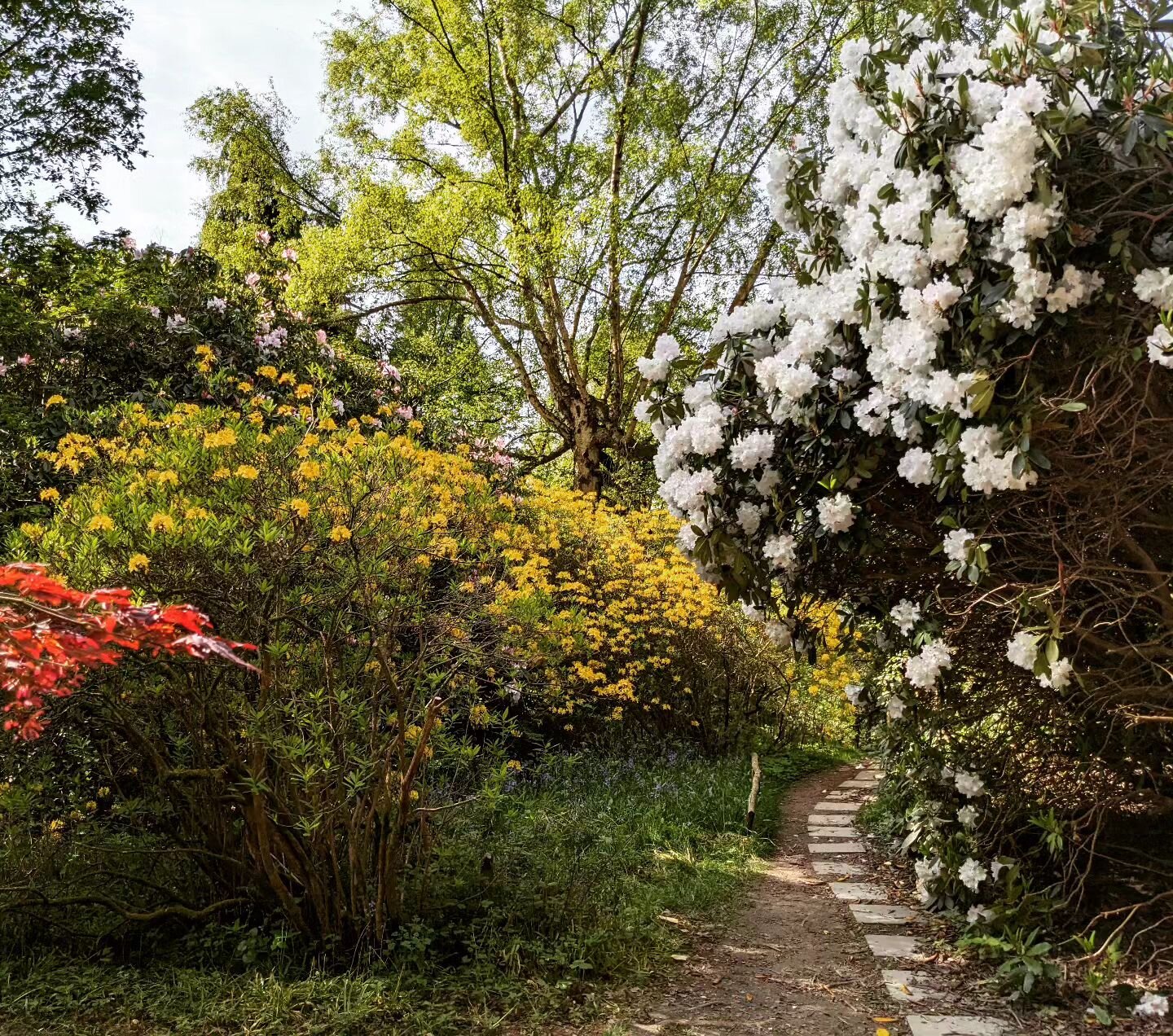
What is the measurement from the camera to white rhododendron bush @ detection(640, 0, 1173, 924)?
2.54m

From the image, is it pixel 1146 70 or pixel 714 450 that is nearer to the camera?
pixel 1146 70

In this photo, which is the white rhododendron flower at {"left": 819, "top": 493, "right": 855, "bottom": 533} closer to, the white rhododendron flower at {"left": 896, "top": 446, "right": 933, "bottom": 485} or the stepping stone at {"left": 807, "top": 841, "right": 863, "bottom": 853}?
the white rhododendron flower at {"left": 896, "top": 446, "right": 933, "bottom": 485}

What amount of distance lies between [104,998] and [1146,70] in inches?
177

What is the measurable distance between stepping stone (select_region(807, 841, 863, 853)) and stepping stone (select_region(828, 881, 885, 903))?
727 millimetres

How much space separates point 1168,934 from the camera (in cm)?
367

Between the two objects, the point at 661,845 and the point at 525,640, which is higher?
the point at 525,640

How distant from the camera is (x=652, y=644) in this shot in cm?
818

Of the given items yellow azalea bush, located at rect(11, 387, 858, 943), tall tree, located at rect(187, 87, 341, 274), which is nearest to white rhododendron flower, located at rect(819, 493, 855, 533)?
yellow azalea bush, located at rect(11, 387, 858, 943)

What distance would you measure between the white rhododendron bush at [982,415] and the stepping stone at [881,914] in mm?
189

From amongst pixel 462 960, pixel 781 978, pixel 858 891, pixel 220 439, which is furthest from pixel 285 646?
pixel 858 891

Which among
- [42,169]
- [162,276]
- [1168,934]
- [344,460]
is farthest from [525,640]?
[42,169]

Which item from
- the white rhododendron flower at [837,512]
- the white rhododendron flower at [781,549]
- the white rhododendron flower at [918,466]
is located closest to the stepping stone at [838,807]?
the white rhododendron flower at [781,549]

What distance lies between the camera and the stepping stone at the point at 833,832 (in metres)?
6.21

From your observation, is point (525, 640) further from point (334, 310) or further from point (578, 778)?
point (334, 310)
